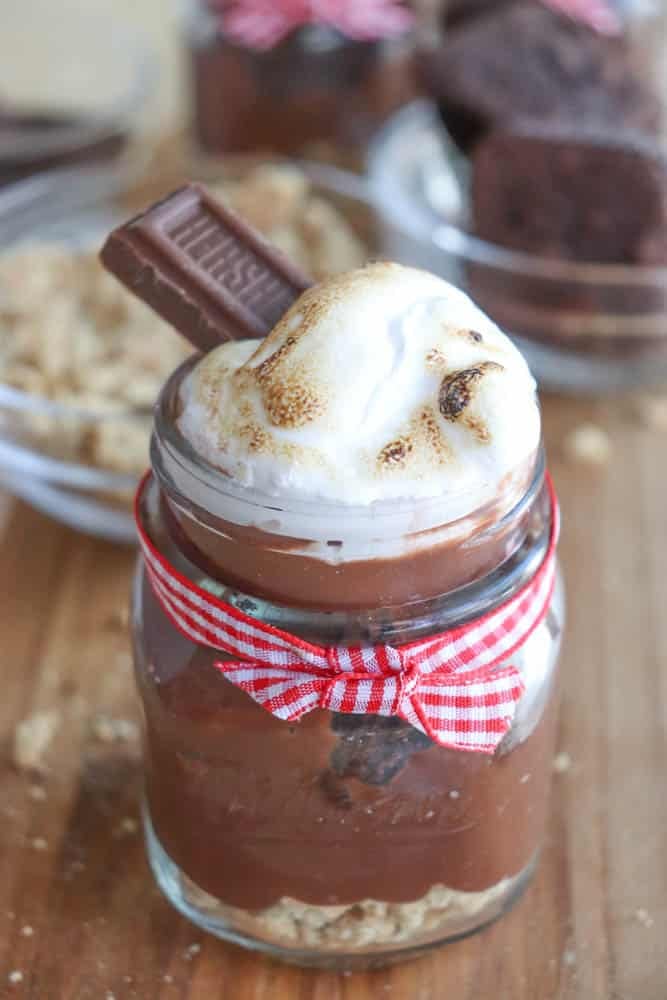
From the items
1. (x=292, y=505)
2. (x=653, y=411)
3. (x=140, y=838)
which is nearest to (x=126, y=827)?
(x=140, y=838)

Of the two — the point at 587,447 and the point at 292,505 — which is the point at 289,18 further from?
the point at 292,505

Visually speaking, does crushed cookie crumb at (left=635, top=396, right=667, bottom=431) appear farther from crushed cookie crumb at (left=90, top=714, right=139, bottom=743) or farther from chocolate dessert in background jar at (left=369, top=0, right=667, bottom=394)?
crushed cookie crumb at (left=90, top=714, right=139, bottom=743)

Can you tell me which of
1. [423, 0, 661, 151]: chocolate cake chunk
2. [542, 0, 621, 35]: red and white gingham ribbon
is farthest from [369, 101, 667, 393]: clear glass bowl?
[542, 0, 621, 35]: red and white gingham ribbon

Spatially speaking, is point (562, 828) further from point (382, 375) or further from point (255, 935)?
point (382, 375)

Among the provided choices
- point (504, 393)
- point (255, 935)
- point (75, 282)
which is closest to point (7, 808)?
point (255, 935)

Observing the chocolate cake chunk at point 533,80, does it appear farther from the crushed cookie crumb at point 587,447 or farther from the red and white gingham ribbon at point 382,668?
the red and white gingham ribbon at point 382,668

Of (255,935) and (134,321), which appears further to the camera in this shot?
(134,321)
